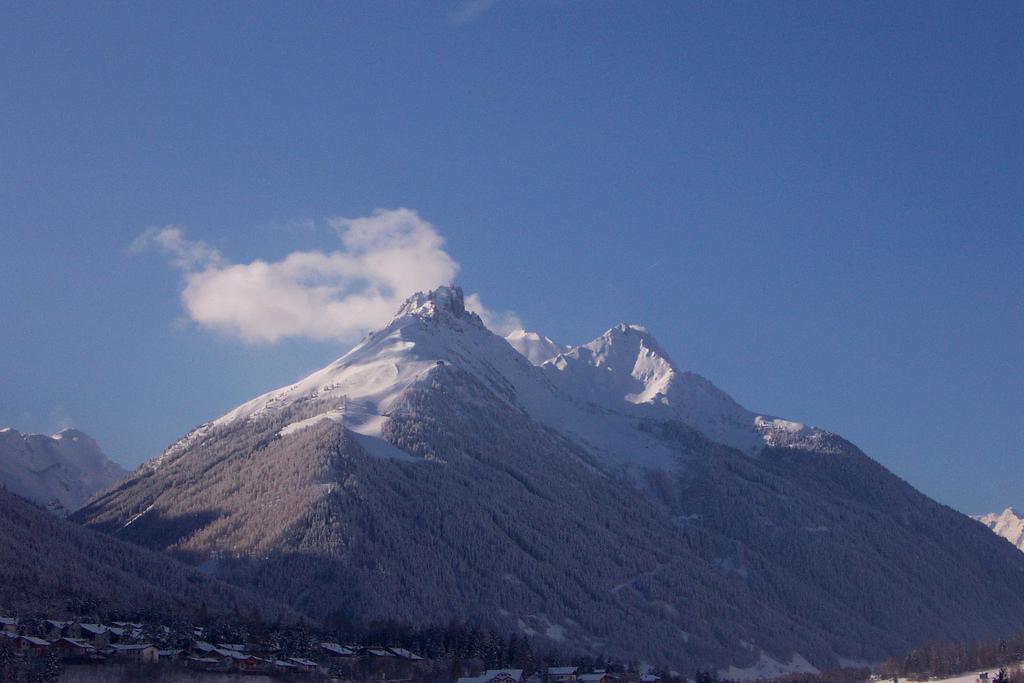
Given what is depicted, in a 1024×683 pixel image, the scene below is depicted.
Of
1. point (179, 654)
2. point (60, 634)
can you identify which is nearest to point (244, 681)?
point (179, 654)

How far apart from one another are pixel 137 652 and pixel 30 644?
14321mm

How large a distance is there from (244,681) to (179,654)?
32.8 ft

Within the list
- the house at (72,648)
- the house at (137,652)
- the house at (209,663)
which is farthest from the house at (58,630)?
the house at (209,663)

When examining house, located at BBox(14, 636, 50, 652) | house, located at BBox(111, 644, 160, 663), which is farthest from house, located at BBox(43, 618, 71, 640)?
house, located at BBox(111, 644, 160, 663)

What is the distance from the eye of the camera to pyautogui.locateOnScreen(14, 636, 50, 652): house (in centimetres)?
17938

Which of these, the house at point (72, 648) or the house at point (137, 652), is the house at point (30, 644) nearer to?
the house at point (72, 648)

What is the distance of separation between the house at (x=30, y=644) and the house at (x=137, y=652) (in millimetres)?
9475

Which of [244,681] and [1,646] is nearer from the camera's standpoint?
[1,646]

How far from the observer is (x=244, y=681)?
193500mm

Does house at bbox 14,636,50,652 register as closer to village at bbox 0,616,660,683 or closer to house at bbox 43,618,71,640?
village at bbox 0,616,660,683

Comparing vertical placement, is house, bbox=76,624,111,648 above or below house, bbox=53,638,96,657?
above

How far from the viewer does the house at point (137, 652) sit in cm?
18600

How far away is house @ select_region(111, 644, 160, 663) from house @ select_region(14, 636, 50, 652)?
9.48 meters

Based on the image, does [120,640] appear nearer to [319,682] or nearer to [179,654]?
[179,654]
